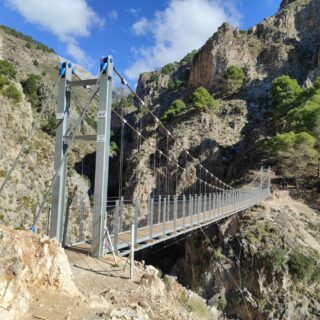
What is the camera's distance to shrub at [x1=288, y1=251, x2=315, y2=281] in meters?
14.8

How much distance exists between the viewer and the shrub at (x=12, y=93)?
26203mm

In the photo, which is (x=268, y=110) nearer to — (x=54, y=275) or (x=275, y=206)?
(x=275, y=206)

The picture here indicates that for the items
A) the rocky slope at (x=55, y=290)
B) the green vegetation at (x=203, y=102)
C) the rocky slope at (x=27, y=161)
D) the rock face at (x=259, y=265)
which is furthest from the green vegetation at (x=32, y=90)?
the rocky slope at (x=55, y=290)

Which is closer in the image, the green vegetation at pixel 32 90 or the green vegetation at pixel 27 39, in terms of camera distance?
the green vegetation at pixel 32 90

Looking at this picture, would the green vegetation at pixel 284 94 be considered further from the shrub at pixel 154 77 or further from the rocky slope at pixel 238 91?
the shrub at pixel 154 77

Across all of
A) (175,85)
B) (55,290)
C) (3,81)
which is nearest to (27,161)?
(3,81)

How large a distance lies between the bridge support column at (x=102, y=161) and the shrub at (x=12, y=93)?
22841 millimetres

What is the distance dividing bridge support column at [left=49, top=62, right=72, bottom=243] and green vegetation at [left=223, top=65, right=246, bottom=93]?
36.1 meters

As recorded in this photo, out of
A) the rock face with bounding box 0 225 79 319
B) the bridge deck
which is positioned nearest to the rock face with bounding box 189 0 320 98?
the bridge deck

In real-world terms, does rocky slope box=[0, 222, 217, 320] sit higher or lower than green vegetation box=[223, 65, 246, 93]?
lower

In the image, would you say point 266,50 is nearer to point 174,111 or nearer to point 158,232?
point 174,111

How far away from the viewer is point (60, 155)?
5910 mm

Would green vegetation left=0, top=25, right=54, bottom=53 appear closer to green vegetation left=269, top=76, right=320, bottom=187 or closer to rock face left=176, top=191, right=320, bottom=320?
green vegetation left=269, top=76, right=320, bottom=187

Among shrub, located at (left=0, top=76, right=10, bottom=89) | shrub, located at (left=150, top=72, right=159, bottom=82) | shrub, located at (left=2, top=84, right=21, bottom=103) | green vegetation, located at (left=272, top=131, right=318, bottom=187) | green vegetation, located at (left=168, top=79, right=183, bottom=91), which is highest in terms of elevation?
shrub, located at (left=150, top=72, right=159, bottom=82)
